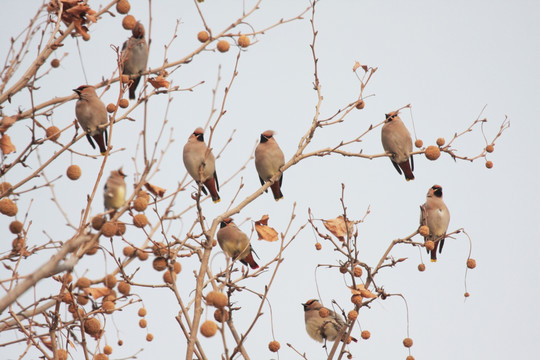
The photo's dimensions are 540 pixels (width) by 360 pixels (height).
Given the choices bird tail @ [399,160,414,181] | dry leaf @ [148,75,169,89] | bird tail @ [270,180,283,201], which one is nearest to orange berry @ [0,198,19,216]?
dry leaf @ [148,75,169,89]

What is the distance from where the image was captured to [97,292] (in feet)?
10.5

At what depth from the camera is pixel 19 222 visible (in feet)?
11.8

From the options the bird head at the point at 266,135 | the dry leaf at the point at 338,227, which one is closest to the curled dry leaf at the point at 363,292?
the dry leaf at the point at 338,227

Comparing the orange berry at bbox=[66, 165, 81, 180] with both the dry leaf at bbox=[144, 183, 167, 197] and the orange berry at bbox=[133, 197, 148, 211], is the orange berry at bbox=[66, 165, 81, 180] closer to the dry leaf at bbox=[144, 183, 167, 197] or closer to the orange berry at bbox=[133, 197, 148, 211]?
the dry leaf at bbox=[144, 183, 167, 197]

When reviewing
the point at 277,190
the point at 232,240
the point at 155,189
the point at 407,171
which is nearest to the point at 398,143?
the point at 407,171

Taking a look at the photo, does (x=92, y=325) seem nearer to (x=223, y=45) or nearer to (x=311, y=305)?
(x=223, y=45)

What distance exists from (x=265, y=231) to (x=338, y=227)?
1.57 ft

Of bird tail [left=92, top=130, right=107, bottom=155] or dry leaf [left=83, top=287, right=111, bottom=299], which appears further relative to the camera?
bird tail [left=92, top=130, right=107, bottom=155]

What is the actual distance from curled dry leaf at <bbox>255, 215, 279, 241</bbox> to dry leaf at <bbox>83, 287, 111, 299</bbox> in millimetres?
831

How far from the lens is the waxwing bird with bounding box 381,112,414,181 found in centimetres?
528

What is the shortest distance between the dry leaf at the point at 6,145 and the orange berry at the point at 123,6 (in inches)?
41.9

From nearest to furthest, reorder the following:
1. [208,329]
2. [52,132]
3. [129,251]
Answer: [208,329]
[129,251]
[52,132]

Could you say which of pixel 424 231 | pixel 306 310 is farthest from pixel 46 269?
pixel 306 310

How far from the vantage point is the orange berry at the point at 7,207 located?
345 cm
